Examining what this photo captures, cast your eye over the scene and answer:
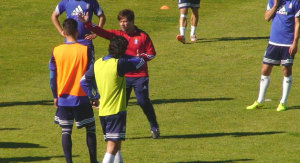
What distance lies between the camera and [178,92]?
1862 centimetres

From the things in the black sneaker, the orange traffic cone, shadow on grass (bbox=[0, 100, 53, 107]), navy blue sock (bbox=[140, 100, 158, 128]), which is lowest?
the orange traffic cone

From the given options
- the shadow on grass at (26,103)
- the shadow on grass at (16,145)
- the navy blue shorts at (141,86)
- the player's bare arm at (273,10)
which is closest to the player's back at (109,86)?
the navy blue shorts at (141,86)

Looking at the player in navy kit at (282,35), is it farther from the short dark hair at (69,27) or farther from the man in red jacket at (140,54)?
the short dark hair at (69,27)

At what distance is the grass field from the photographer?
43.9 feet

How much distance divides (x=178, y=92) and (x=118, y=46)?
303 inches

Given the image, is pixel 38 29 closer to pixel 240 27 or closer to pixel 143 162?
pixel 240 27

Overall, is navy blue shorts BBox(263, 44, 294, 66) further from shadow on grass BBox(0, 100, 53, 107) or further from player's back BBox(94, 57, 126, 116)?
player's back BBox(94, 57, 126, 116)

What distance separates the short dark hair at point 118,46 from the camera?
11.0m

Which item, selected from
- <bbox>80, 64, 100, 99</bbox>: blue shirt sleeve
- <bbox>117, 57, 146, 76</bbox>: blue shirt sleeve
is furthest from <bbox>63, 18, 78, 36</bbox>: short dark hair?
<bbox>117, 57, 146, 76</bbox>: blue shirt sleeve

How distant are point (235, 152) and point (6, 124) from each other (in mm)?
4836

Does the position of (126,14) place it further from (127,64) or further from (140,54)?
(127,64)

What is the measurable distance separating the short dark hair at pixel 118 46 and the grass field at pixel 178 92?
7.58 feet

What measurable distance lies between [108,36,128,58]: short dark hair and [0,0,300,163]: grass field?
2.31 m

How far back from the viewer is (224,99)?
17.8 m
